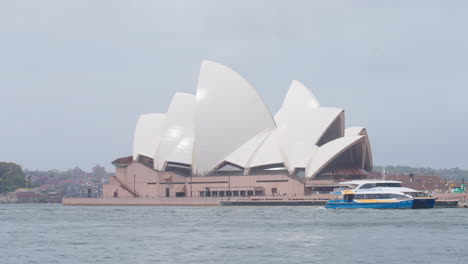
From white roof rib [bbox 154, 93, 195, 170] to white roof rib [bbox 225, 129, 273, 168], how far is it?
24.9 ft

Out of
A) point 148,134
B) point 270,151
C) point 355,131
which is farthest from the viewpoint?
point 148,134

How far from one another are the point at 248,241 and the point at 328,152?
5954 cm

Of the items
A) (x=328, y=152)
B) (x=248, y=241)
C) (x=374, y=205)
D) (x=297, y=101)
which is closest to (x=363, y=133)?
(x=328, y=152)

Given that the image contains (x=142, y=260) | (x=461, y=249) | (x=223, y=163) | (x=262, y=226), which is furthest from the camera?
(x=223, y=163)

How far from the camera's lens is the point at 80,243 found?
46.7 metres

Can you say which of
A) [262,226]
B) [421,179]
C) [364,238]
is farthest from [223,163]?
[364,238]

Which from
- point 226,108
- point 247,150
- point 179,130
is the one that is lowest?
point 247,150

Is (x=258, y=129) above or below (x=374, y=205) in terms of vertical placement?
above

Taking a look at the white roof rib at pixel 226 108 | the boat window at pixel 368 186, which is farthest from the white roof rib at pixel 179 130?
the boat window at pixel 368 186

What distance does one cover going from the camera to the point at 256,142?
10931 centimetres

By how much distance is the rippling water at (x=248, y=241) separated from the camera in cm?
3875

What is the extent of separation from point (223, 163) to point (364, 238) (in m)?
66.2

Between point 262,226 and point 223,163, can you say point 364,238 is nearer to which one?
point 262,226

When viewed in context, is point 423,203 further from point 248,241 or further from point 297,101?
point 248,241
